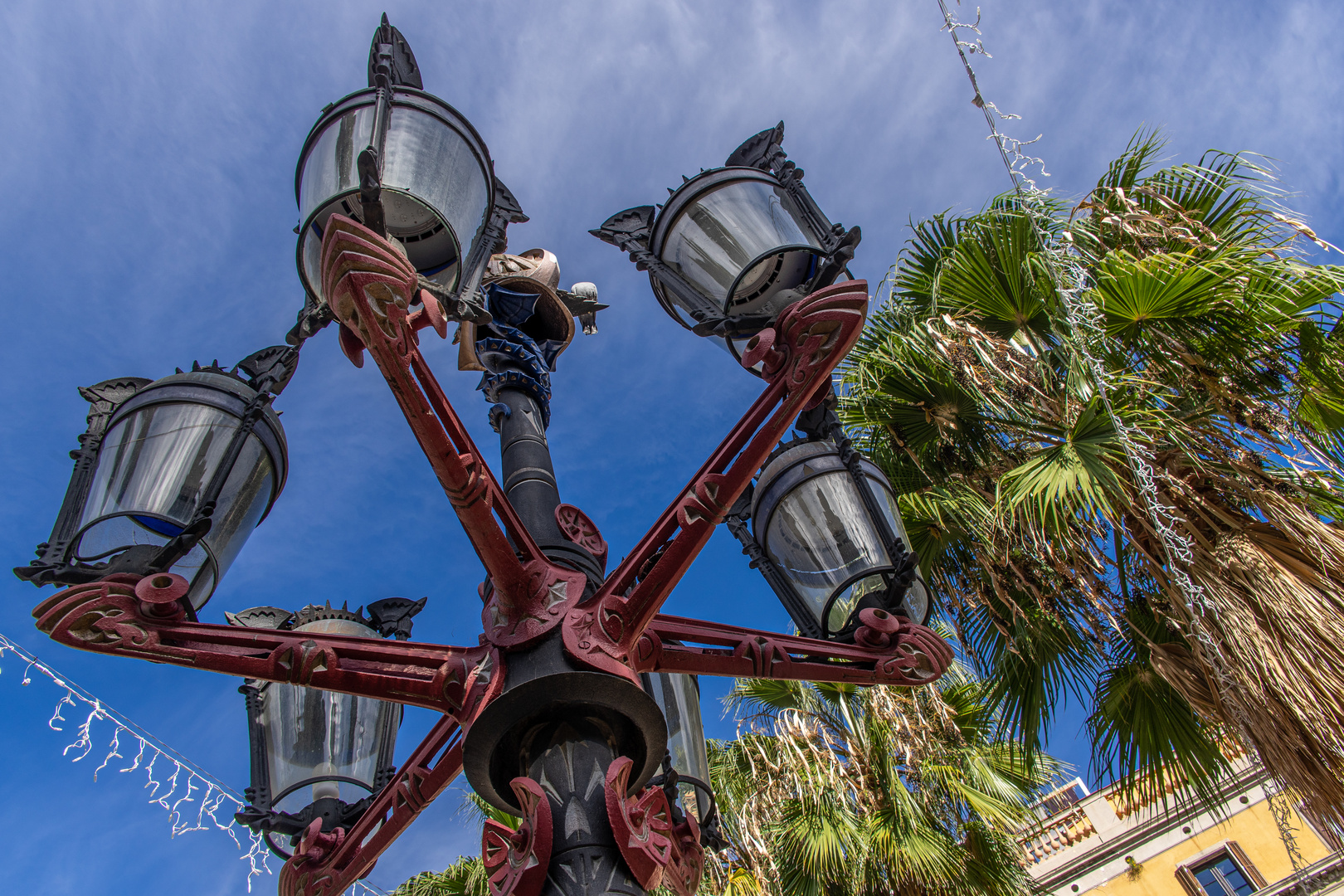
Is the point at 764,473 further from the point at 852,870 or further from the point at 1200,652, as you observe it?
the point at 852,870

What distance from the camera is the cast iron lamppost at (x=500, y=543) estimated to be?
67.7 inches

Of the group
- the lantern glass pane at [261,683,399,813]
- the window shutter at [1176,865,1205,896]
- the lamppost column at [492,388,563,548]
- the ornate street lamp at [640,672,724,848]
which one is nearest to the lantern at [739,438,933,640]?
the ornate street lamp at [640,672,724,848]

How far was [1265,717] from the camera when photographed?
3.93 metres

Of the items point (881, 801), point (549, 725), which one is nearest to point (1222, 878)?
point (881, 801)

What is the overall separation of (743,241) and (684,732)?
165 cm

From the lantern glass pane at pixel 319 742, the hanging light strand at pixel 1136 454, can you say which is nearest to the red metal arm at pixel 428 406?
the lantern glass pane at pixel 319 742

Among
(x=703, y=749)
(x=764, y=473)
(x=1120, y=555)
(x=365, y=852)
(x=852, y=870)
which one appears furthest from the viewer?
(x=852, y=870)

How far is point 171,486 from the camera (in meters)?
2.19

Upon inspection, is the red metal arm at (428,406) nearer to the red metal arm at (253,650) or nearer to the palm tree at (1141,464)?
the red metal arm at (253,650)

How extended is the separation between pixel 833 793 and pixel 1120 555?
131 inches

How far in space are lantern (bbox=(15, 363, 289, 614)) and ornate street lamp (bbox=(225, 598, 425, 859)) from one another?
0.55 m

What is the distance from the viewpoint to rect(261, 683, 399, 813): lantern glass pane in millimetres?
2781

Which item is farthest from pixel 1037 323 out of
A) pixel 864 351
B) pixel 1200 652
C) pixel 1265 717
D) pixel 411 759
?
pixel 411 759

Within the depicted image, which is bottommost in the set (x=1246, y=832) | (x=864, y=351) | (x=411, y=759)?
(x=1246, y=832)
